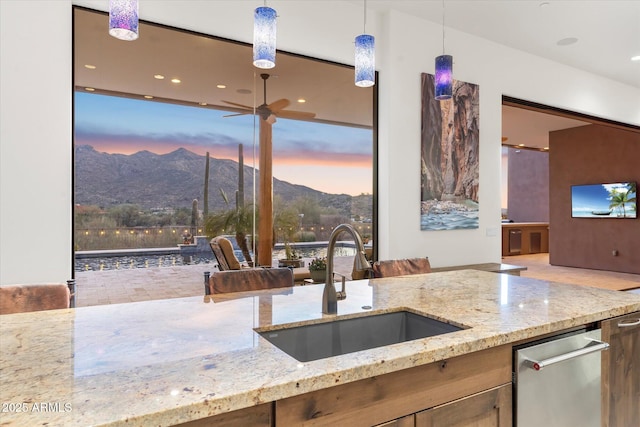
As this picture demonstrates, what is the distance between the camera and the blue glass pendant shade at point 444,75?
2.67m

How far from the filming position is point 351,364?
3.23 ft

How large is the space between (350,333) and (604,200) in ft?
28.0

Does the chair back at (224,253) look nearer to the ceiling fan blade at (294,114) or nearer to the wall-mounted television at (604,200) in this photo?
the ceiling fan blade at (294,114)

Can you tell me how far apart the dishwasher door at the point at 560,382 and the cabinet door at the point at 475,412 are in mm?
53

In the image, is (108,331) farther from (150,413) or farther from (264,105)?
(264,105)

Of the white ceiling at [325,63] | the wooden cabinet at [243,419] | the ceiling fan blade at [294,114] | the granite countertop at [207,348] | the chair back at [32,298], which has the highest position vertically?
the white ceiling at [325,63]

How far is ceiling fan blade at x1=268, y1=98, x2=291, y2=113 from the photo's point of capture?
136 inches

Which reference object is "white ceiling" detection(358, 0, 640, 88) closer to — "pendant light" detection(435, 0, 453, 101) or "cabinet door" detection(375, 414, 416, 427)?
"pendant light" detection(435, 0, 453, 101)

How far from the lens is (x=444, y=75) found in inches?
106

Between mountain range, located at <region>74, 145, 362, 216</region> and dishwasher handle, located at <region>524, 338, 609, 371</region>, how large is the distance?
8.16 feet

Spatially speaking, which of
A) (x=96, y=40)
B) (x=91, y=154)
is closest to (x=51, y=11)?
(x=96, y=40)

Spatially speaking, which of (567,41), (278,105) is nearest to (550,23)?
(567,41)

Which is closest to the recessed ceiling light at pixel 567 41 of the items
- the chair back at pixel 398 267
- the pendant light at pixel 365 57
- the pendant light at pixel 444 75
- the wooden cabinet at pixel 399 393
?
the pendant light at pixel 444 75

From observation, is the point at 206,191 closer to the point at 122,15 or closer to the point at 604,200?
the point at 122,15
